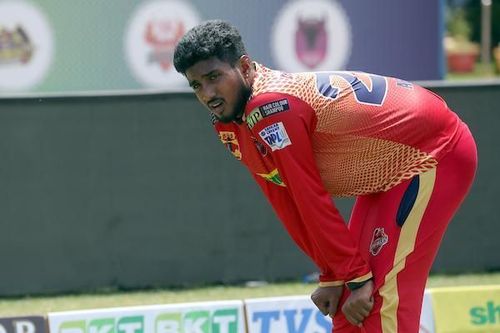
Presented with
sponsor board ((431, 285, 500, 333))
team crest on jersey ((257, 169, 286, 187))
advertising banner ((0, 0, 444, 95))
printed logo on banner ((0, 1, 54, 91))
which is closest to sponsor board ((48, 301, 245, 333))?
sponsor board ((431, 285, 500, 333))

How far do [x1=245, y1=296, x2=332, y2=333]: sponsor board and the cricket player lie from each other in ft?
5.19

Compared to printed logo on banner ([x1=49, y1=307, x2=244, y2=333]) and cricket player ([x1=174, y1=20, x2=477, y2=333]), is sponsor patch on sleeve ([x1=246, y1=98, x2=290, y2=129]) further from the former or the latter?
printed logo on banner ([x1=49, y1=307, x2=244, y2=333])

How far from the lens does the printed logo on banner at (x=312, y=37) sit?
1063cm

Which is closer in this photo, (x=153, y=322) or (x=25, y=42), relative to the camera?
(x=153, y=322)

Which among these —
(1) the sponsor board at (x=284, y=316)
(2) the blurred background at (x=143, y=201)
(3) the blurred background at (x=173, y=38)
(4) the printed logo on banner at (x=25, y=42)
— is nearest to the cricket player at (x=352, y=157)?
(1) the sponsor board at (x=284, y=316)

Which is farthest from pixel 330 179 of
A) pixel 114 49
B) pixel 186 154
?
pixel 114 49

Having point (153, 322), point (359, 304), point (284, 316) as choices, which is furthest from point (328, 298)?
point (153, 322)

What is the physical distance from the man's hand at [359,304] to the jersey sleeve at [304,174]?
3cm

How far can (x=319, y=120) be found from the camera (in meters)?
4.00

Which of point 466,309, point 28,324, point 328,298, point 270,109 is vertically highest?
point 270,109

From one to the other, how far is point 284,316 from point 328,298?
1.66 m

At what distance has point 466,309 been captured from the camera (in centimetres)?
611

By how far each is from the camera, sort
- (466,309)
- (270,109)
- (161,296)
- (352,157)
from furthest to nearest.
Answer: (161,296) → (466,309) → (352,157) → (270,109)

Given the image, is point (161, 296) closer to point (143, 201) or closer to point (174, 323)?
point (143, 201)
